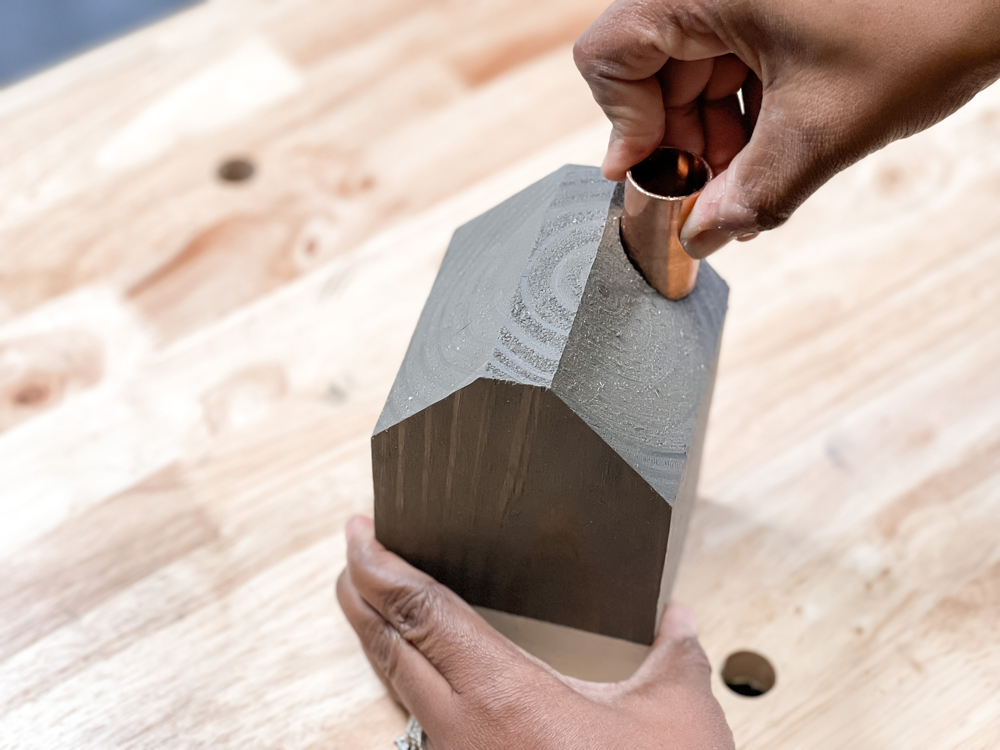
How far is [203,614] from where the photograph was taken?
84cm

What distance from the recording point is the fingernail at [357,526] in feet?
2.66

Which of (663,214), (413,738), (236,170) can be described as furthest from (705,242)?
(236,170)

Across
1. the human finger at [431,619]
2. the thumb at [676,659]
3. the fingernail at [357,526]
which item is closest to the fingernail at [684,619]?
the thumb at [676,659]

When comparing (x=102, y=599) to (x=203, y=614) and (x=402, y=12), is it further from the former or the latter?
(x=402, y=12)

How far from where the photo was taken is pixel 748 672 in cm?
84

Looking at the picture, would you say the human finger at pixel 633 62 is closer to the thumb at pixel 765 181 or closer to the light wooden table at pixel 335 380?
the thumb at pixel 765 181

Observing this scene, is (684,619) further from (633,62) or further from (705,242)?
(633,62)

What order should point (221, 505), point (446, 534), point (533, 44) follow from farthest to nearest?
point (533, 44) < point (221, 505) < point (446, 534)

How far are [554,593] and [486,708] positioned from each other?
10cm

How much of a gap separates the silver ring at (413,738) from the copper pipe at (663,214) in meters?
0.37

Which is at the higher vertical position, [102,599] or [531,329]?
[531,329]

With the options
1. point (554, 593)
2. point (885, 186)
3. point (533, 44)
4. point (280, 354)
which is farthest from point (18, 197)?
point (885, 186)

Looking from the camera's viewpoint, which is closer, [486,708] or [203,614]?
[486,708]

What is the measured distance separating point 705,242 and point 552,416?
15cm
